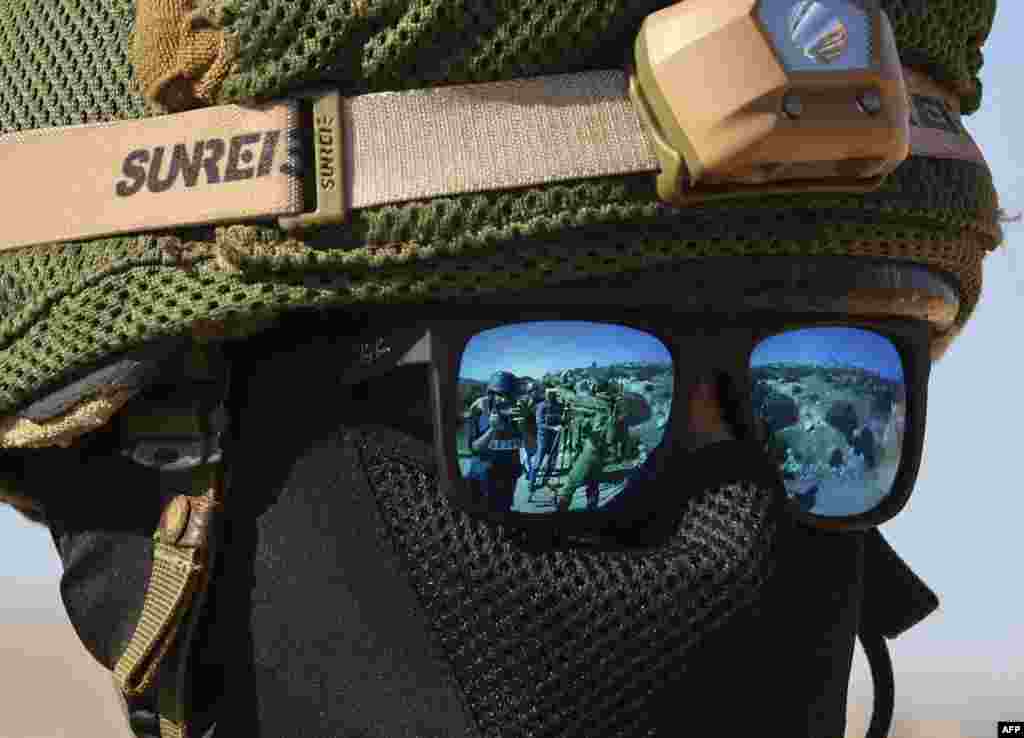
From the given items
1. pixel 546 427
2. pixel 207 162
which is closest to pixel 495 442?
pixel 546 427

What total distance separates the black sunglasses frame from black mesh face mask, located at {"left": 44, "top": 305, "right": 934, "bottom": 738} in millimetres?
22

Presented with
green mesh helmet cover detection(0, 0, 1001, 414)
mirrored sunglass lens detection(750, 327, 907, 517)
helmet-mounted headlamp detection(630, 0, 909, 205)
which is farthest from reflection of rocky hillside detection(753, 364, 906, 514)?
helmet-mounted headlamp detection(630, 0, 909, 205)

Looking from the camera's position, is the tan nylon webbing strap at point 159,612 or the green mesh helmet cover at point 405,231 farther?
the tan nylon webbing strap at point 159,612

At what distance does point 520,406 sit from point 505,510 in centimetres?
12

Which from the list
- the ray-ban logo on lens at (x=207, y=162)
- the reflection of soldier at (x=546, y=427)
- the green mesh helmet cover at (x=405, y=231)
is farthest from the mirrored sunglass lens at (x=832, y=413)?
the ray-ban logo on lens at (x=207, y=162)

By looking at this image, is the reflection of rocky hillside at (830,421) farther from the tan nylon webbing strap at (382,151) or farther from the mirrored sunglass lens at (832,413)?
the tan nylon webbing strap at (382,151)

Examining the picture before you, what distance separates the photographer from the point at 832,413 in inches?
81.0

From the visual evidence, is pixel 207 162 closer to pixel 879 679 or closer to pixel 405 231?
pixel 405 231

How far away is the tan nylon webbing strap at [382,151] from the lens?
181cm

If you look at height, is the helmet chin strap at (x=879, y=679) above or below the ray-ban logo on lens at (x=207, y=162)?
below

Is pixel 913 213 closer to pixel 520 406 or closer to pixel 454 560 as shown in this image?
pixel 520 406

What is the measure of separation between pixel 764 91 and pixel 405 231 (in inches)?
16.3

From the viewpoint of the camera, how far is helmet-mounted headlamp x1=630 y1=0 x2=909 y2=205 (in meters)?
1.74

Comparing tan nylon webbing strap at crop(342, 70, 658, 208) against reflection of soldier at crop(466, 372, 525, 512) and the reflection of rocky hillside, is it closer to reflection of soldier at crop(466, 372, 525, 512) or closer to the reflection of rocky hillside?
reflection of soldier at crop(466, 372, 525, 512)
